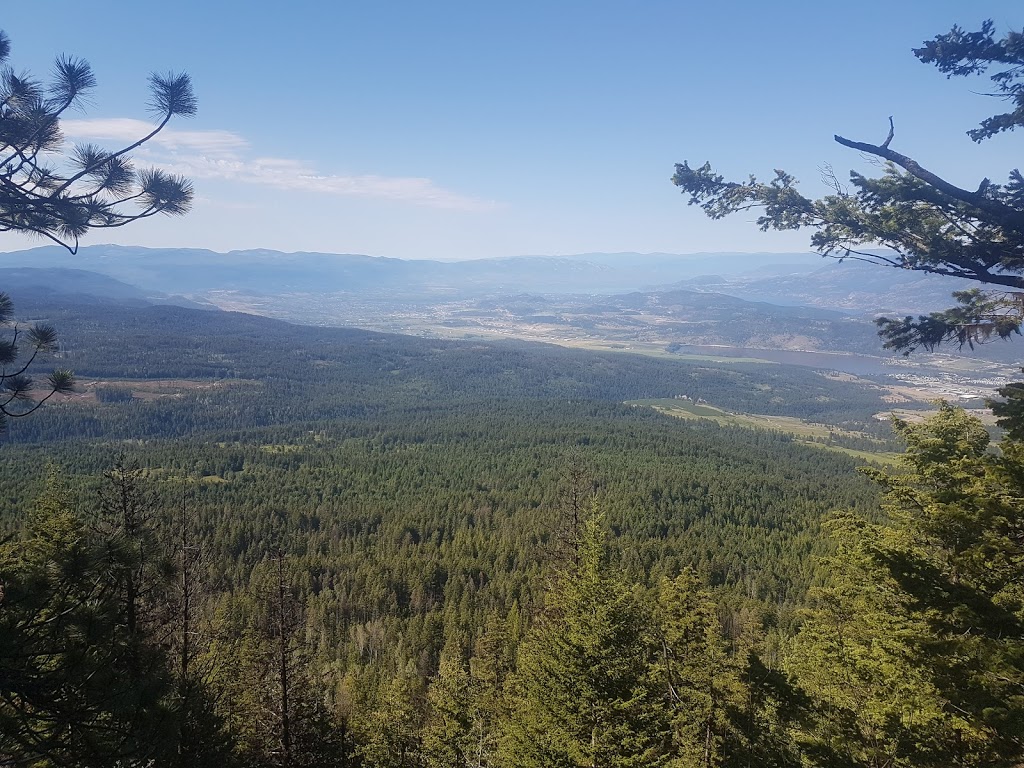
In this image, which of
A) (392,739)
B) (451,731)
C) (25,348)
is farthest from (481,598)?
(25,348)

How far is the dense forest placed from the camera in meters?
6.81

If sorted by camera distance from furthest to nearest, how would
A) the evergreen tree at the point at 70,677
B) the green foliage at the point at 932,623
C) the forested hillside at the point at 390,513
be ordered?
1. the forested hillside at the point at 390,513
2. the green foliage at the point at 932,623
3. the evergreen tree at the point at 70,677

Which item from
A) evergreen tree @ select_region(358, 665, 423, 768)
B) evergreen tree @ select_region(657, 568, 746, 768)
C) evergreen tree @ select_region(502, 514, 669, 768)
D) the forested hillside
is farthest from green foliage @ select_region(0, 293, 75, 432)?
evergreen tree @ select_region(358, 665, 423, 768)

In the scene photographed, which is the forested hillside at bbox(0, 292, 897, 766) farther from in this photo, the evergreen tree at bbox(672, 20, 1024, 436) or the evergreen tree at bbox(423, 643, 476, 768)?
the evergreen tree at bbox(672, 20, 1024, 436)

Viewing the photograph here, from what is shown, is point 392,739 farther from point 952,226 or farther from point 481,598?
point 481,598

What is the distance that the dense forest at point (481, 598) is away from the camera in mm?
6812

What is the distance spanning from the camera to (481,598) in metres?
50.2

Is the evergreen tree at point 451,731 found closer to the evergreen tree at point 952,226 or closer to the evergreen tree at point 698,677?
the evergreen tree at point 698,677

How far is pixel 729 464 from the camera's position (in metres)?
99.8

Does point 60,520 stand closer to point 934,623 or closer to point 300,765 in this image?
point 300,765

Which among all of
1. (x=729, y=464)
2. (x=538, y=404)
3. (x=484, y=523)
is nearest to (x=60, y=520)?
(x=484, y=523)

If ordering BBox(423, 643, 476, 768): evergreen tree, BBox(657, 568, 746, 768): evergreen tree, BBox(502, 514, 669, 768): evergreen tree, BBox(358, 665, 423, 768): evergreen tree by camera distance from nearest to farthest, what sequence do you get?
BBox(502, 514, 669, 768): evergreen tree, BBox(657, 568, 746, 768): evergreen tree, BBox(423, 643, 476, 768): evergreen tree, BBox(358, 665, 423, 768): evergreen tree

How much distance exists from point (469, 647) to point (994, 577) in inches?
1626

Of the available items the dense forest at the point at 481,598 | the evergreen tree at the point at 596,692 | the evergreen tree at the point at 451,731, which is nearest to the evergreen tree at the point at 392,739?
the dense forest at the point at 481,598
